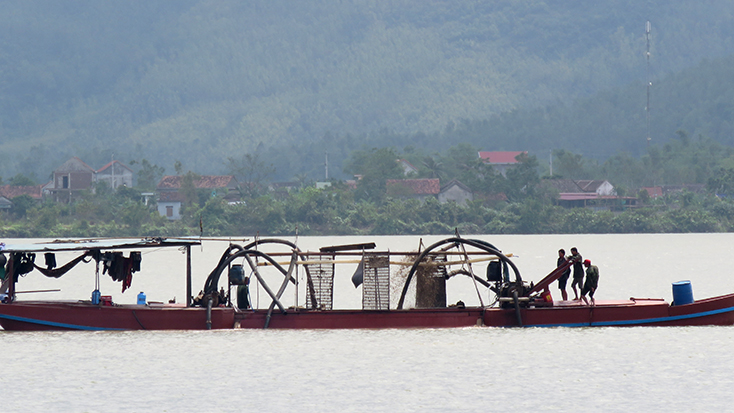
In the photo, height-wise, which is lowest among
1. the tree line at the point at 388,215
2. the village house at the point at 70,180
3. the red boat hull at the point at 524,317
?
the red boat hull at the point at 524,317

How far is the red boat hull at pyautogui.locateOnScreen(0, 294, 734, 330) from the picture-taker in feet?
88.9

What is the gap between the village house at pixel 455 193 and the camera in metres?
136

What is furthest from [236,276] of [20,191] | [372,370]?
[20,191]

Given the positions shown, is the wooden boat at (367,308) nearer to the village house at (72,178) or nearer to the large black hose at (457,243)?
the large black hose at (457,243)

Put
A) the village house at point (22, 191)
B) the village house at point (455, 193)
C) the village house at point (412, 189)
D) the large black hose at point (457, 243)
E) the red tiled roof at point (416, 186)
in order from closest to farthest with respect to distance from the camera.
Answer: the large black hose at point (457, 243), the village house at point (455, 193), the village house at point (412, 189), the red tiled roof at point (416, 186), the village house at point (22, 191)

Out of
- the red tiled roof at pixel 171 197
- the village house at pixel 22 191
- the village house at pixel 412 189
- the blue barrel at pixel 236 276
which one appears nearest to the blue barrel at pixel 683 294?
the blue barrel at pixel 236 276

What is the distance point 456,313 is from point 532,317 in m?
2.13

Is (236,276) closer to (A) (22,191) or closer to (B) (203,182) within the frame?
(B) (203,182)

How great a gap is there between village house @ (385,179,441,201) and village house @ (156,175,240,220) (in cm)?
2386

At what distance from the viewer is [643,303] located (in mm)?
27719

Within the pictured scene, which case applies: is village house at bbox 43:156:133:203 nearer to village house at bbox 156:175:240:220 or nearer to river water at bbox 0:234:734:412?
village house at bbox 156:175:240:220

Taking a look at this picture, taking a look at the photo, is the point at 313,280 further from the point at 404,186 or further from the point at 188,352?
the point at 404,186

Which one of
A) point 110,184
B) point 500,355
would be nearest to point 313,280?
point 500,355

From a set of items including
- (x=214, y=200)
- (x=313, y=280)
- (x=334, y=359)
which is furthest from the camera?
(x=214, y=200)
